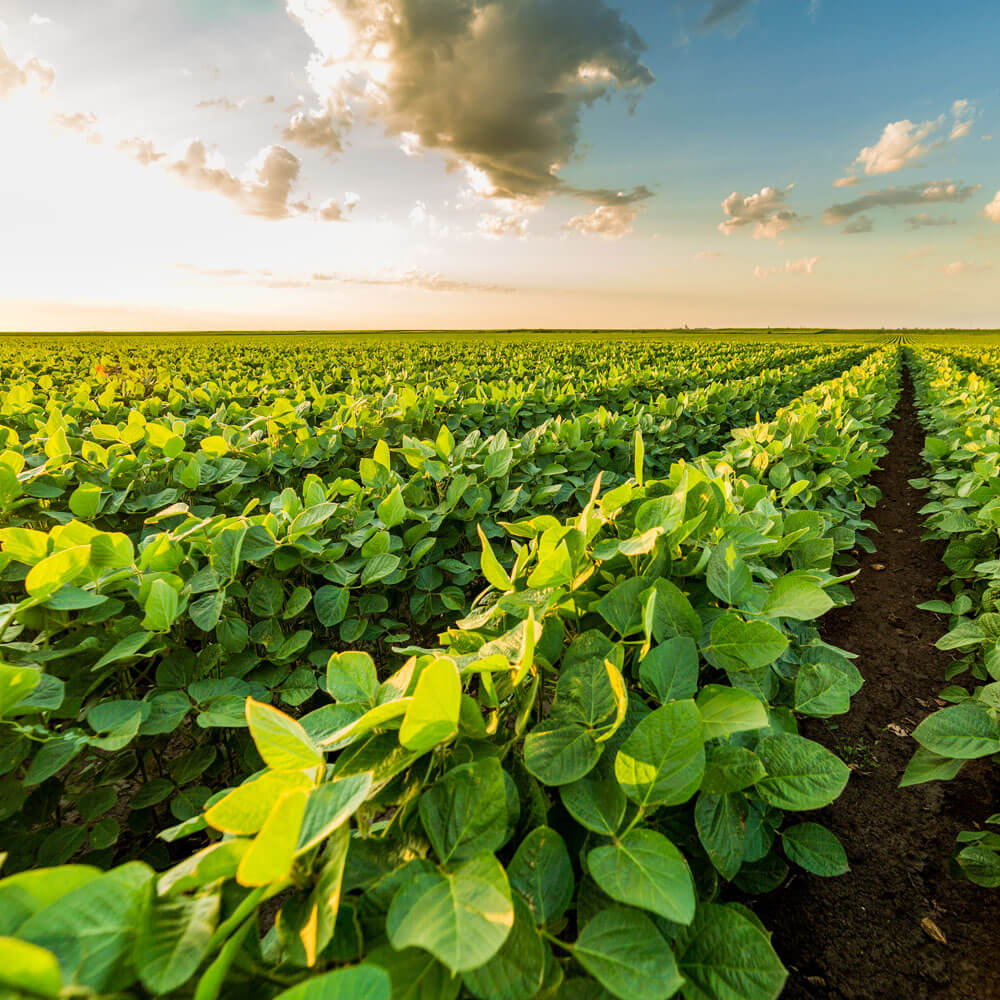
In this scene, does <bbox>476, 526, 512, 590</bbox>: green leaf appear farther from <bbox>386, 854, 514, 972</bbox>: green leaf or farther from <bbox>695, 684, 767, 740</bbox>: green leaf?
<bbox>386, 854, 514, 972</bbox>: green leaf

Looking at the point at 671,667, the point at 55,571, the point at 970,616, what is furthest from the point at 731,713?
the point at 970,616

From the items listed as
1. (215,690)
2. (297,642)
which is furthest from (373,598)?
(215,690)

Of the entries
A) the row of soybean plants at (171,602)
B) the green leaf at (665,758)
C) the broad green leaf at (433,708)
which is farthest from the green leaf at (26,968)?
the row of soybean plants at (171,602)

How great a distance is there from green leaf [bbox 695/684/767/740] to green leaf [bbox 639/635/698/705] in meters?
0.05

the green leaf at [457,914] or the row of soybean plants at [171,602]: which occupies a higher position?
the green leaf at [457,914]

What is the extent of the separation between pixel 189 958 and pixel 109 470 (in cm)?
295

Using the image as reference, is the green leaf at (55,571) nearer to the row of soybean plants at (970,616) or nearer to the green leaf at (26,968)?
the green leaf at (26,968)

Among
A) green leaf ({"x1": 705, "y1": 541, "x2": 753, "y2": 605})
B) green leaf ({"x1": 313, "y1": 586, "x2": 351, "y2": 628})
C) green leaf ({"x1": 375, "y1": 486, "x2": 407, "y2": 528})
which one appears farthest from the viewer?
green leaf ({"x1": 375, "y1": 486, "x2": 407, "y2": 528})

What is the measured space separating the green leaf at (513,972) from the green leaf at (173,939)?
0.96ft

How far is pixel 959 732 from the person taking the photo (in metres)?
1.31

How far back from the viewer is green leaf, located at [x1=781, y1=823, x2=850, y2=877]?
3.71 feet

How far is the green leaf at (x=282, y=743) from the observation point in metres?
0.74

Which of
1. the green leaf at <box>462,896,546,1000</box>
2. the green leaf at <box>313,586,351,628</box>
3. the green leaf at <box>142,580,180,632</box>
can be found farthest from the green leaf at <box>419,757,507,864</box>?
the green leaf at <box>313,586,351,628</box>

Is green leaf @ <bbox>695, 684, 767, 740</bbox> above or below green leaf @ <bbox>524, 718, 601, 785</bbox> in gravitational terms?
above
